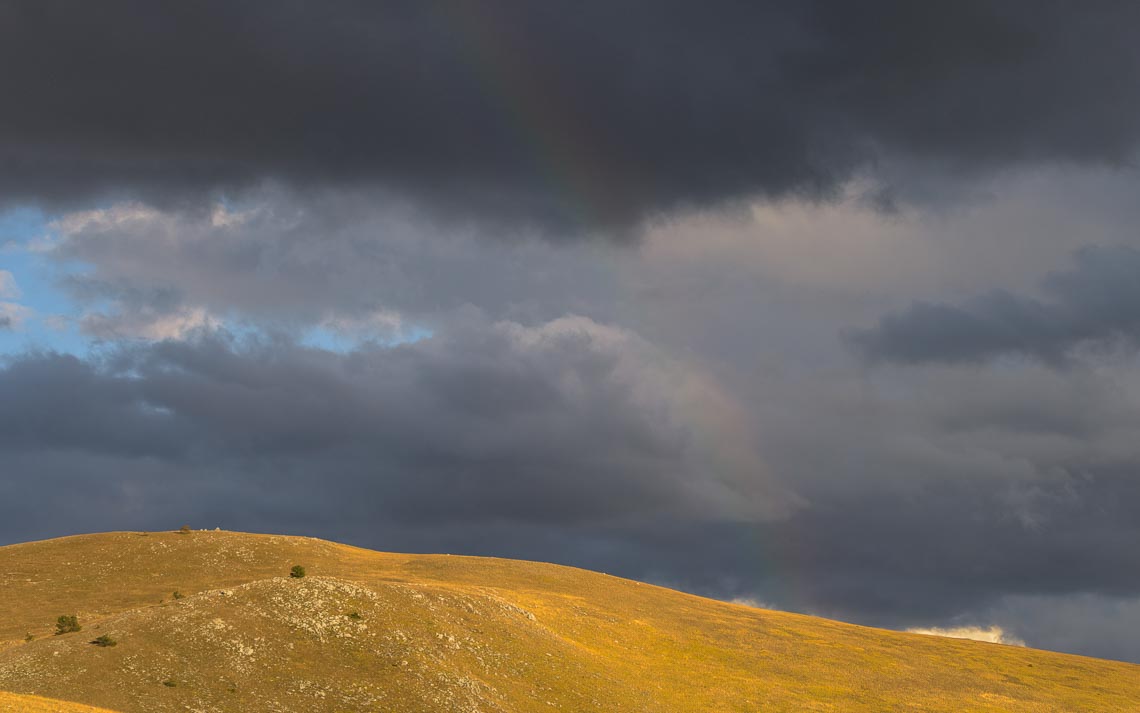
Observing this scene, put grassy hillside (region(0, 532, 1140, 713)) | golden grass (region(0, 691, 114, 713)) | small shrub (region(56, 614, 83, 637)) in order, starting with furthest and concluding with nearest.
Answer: small shrub (region(56, 614, 83, 637)), grassy hillside (region(0, 532, 1140, 713)), golden grass (region(0, 691, 114, 713))

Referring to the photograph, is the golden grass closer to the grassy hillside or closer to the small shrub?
the grassy hillside

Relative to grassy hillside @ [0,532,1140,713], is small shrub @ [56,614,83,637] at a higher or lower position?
lower

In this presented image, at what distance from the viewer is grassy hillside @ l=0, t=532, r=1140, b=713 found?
3019 inches

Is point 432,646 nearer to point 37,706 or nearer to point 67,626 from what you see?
point 67,626

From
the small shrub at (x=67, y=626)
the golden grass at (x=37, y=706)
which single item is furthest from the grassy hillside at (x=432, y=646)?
the golden grass at (x=37, y=706)

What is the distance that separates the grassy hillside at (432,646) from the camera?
252 ft

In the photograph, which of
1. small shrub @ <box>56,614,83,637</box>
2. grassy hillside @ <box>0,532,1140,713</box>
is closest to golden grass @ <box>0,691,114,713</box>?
grassy hillside @ <box>0,532,1140,713</box>

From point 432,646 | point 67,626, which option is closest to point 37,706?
point 67,626

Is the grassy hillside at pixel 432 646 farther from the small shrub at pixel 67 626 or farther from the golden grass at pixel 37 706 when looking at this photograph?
the golden grass at pixel 37 706

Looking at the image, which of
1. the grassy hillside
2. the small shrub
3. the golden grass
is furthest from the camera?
the small shrub

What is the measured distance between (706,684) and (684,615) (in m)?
33.6

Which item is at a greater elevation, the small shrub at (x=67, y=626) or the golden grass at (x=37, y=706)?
the small shrub at (x=67, y=626)

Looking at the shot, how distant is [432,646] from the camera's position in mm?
86750

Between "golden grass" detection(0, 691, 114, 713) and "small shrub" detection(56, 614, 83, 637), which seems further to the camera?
"small shrub" detection(56, 614, 83, 637)
